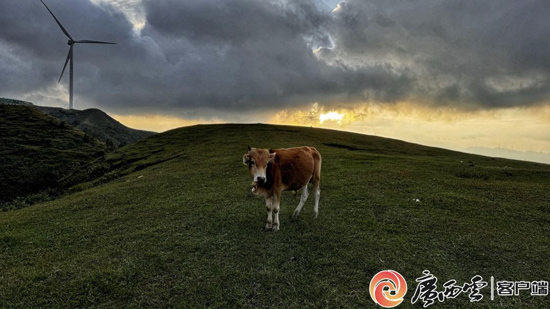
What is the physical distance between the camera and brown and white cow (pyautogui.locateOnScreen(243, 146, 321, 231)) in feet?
32.8

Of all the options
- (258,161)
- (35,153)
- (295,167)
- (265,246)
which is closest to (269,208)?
(265,246)

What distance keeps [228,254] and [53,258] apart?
21.6 feet

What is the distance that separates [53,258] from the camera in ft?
33.2

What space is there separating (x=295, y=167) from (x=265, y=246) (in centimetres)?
347

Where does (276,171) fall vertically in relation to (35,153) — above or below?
above

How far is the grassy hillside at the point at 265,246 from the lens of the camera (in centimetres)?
744

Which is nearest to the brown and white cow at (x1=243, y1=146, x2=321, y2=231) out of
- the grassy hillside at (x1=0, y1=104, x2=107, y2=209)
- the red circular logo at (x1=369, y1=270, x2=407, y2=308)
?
the red circular logo at (x1=369, y1=270, x2=407, y2=308)


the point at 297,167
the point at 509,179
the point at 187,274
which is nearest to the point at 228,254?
the point at 187,274

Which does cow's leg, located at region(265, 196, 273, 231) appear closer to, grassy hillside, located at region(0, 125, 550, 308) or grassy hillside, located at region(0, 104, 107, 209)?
grassy hillside, located at region(0, 125, 550, 308)

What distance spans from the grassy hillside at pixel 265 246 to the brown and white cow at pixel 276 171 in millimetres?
1361

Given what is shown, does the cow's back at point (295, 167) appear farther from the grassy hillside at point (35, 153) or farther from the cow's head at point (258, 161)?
the grassy hillside at point (35, 153)

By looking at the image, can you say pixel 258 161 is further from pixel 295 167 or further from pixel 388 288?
pixel 388 288

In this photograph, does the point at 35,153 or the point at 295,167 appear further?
the point at 35,153

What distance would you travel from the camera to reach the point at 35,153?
64.2 m
